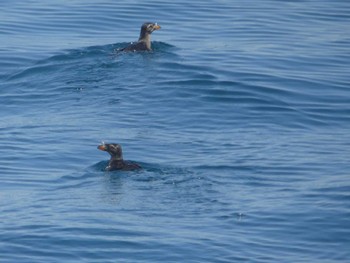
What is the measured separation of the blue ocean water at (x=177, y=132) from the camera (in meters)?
20.2

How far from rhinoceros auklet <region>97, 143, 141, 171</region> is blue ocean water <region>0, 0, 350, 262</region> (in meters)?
0.20

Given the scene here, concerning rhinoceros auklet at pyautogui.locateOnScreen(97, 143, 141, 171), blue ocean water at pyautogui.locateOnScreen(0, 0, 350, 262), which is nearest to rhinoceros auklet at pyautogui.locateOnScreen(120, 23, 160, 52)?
blue ocean water at pyautogui.locateOnScreen(0, 0, 350, 262)

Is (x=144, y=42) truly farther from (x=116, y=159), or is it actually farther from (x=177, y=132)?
(x=116, y=159)

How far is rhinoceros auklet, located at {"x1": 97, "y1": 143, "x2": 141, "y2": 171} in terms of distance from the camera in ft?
78.5

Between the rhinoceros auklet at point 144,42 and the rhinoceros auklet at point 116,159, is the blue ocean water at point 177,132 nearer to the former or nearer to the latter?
the rhinoceros auklet at point 116,159

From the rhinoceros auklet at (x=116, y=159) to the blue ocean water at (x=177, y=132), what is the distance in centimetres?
20

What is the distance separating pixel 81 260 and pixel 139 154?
6.77 meters

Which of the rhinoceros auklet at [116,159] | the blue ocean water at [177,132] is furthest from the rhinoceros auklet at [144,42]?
the rhinoceros auklet at [116,159]

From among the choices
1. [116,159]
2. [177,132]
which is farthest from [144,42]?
[116,159]

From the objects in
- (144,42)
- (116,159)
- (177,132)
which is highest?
(144,42)

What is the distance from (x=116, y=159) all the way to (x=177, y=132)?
3161mm

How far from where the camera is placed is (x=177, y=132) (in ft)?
89.0

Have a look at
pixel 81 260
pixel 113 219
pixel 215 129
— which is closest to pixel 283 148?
pixel 215 129

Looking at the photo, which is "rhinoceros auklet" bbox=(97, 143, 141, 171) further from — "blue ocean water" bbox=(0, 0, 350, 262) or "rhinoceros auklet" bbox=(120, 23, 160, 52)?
"rhinoceros auklet" bbox=(120, 23, 160, 52)
